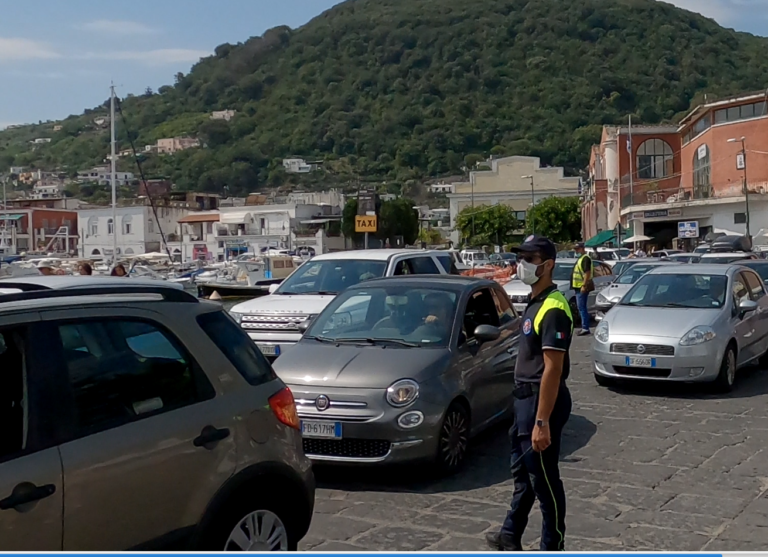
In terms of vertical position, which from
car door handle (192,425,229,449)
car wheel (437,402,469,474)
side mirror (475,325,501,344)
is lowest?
car wheel (437,402,469,474)

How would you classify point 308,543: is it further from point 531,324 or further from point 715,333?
point 715,333

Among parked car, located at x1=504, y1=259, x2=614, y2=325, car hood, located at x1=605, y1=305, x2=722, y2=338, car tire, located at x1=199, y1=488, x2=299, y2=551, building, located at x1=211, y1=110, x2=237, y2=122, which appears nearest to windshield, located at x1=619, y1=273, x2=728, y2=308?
car hood, located at x1=605, y1=305, x2=722, y2=338

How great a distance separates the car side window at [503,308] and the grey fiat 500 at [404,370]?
0.01 metres

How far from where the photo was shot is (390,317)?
864 centimetres

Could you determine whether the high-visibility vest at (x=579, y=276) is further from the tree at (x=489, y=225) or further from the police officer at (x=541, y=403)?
the tree at (x=489, y=225)

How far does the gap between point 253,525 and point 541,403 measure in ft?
5.77

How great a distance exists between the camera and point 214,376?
4.47m

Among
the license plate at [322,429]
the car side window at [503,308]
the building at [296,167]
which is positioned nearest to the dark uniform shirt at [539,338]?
the license plate at [322,429]

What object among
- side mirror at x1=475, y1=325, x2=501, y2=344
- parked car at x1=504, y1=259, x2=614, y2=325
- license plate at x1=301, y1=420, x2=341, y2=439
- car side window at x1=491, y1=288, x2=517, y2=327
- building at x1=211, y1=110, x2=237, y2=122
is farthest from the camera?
building at x1=211, y1=110, x2=237, y2=122

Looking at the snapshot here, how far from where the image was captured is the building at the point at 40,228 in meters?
98.2

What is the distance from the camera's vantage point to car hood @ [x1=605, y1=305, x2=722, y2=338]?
441 inches

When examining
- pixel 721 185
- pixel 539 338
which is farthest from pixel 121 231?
pixel 539 338

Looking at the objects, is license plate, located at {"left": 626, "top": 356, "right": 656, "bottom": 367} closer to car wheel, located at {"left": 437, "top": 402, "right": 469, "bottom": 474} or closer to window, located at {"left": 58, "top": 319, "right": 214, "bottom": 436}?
car wheel, located at {"left": 437, "top": 402, "right": 469, "bottom": 474}

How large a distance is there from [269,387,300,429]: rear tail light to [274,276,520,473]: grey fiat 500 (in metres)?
2.32
